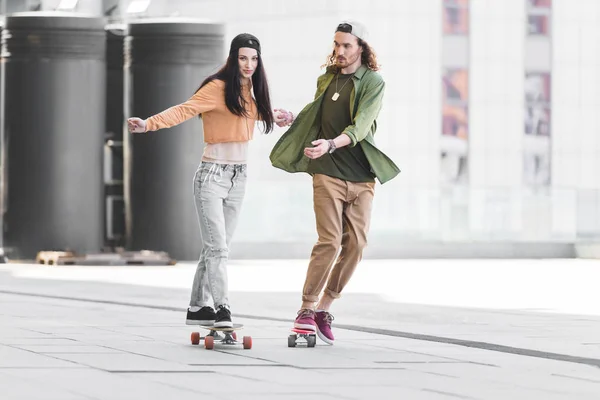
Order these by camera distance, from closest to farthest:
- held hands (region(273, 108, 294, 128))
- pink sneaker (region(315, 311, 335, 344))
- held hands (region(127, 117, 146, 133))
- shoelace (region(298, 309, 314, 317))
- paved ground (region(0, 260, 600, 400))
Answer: paved ground (region(0, 260, 600, 400)) → held hands (region(127, 117, 146, 133)) → shoelace (region(298, 309, 314, 317)) → pink sneaker (region(315, 311, 335, 344)) → held hands (region(273, 108, 294, 128))

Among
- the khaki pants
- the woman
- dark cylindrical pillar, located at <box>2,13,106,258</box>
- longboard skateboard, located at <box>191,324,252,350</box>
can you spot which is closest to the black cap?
the woman

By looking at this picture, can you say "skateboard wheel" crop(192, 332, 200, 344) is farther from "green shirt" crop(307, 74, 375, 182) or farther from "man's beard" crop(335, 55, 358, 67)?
"man's beard" crop(335, 55, 358, 67)

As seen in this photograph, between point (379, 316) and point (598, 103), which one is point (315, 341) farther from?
point (598, 103)

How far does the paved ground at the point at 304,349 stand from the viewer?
7625mm

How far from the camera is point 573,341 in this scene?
35.0 ft

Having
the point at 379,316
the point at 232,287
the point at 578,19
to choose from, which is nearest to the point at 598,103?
the point at 578,19

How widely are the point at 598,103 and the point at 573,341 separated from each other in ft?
116

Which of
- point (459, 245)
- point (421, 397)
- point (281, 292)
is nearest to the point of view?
point (421, 397)

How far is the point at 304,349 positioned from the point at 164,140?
14910 millimetres

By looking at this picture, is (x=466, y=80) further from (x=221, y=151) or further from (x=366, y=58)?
(x=221, y=151)

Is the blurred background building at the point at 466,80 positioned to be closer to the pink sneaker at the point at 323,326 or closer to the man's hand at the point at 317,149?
the pink sneaker at the point at 323,326

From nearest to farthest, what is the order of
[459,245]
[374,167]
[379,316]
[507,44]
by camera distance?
1. [374,167]
2. [379,316]
3. [459,245]
4. [507,44]

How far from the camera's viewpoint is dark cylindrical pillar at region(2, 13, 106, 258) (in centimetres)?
2384

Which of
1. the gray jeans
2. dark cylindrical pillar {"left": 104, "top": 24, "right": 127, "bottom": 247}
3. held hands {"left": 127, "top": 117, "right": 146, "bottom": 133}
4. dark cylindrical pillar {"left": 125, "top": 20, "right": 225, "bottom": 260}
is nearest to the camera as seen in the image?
held hands {"left": 127, "top": 117, "right": 146, "bottom": 133}
